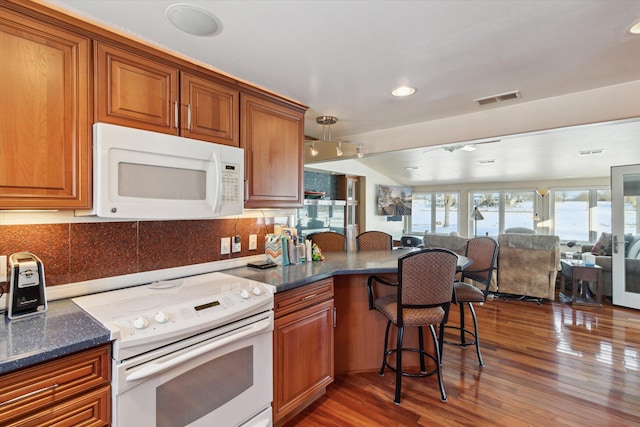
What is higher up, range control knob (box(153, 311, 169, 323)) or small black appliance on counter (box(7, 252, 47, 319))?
small black appliance on counter (box(7, 252, 47, 319))

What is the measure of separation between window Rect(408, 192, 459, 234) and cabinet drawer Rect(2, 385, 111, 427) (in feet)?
27.8

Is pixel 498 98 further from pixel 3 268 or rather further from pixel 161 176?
pixel 3 268

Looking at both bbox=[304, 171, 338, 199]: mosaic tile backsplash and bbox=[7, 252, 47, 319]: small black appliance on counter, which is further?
bbox=[304, 171, 338, 199]: mosaic tile backsplash

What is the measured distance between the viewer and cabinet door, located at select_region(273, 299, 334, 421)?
195 cm

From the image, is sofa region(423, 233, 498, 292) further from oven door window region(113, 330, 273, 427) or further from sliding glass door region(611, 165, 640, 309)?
oven door window region(113, 330, 273, 427)

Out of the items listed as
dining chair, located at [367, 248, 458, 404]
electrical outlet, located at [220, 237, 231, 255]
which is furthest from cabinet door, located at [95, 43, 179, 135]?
dining chair, located at [367, 248, 458, 404]

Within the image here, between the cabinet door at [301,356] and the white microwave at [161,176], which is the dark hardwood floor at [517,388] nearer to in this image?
the cabinet door at [301,356]

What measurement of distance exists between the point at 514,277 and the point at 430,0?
14.9ft

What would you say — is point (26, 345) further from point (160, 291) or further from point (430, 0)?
point (430, 0)

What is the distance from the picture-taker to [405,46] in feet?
5.75

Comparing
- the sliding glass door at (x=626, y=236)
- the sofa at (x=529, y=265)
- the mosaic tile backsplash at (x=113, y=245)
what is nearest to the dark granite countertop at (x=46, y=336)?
the mosaic tile backsplash at (x=113, y=245)

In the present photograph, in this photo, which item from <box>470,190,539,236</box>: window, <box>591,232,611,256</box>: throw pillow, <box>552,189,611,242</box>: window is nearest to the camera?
<box>591,232,611,256</box>: throw pillow

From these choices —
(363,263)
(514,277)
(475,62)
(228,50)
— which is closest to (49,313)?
(228,50)

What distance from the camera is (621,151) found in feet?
15.7
